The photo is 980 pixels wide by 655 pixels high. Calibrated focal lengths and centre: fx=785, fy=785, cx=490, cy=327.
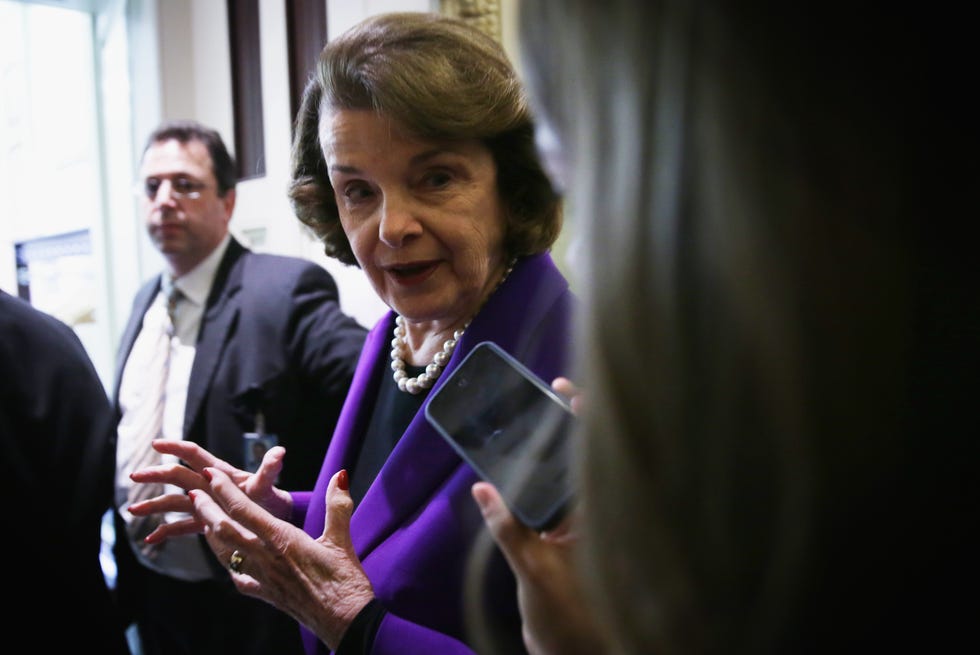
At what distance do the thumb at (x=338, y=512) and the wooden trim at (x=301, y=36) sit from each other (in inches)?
56.3

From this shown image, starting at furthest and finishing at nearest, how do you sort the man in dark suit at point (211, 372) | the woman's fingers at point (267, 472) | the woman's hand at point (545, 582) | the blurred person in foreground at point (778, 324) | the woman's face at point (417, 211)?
the man in dark suit at point (211, 372) → the woman's fingers at point (267, 472) → the woman's face at point (417, 211) → the woman's hand at point (545, 582) → the blurred person in foreground at point (778, 324)

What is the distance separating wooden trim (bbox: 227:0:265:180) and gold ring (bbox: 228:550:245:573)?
1.62 metres

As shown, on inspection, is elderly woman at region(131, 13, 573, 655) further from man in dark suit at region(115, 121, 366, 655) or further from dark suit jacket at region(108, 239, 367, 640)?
dark suit jacket at region(108, 239, 367, 640)

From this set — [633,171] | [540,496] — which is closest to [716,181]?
[633,171]

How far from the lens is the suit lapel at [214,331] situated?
5.73 feet

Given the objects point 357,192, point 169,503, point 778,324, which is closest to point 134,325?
point 169,503

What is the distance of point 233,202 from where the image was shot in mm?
2131

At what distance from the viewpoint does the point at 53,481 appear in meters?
1.24

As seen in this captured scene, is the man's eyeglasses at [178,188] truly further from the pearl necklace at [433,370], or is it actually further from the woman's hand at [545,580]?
the woman's hand at [545,580]

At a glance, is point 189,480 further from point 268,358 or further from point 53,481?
point 268,358

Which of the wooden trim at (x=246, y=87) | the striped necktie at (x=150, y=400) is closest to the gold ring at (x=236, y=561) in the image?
the striped necktie at (x=150, y=400)

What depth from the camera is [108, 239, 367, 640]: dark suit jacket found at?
1708mm

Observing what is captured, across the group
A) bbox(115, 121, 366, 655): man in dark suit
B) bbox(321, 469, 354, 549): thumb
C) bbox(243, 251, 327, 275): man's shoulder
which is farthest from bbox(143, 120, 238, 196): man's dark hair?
bbox(321, 469, 354, 549): thumb

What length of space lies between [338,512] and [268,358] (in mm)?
1013
